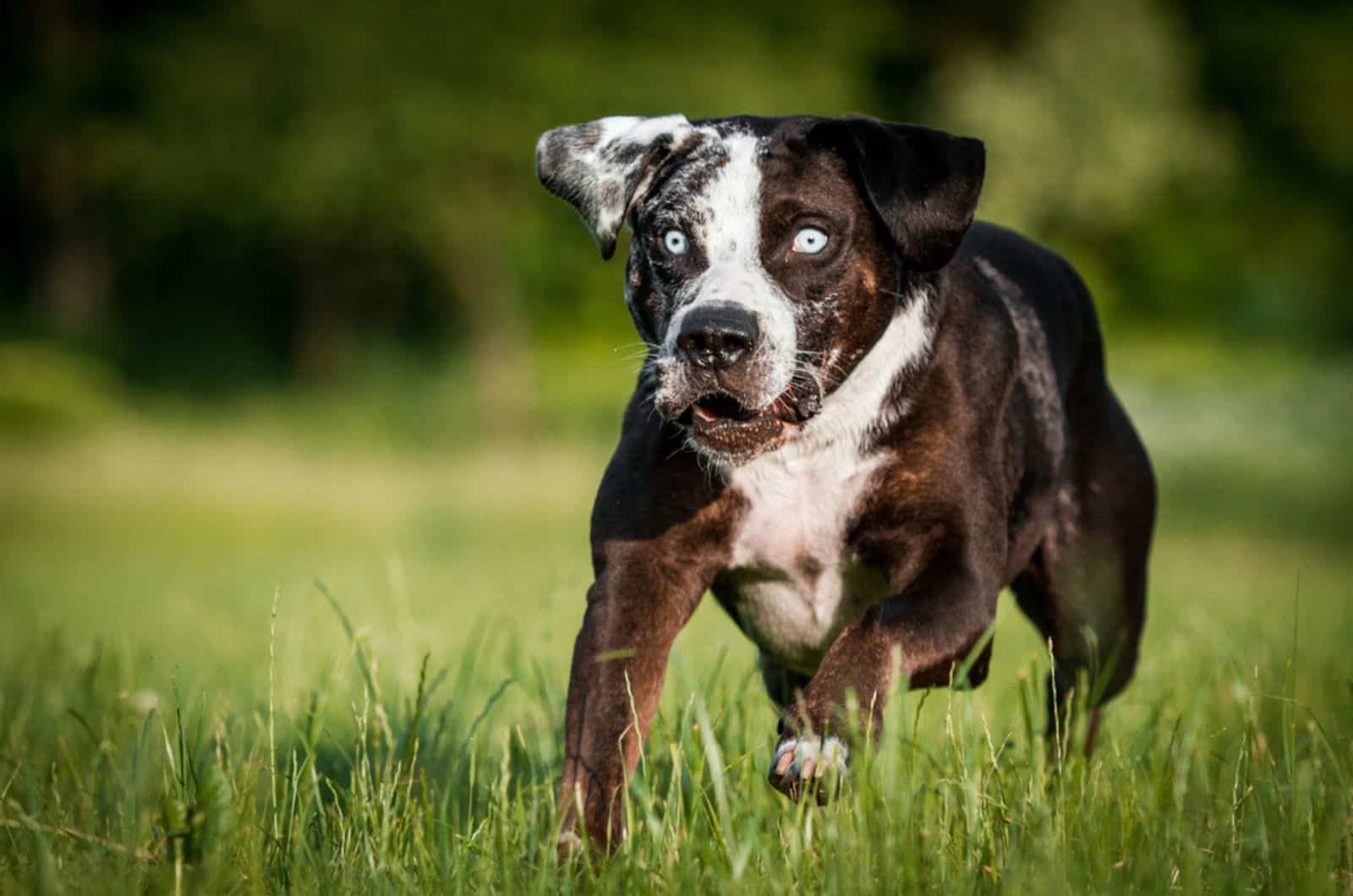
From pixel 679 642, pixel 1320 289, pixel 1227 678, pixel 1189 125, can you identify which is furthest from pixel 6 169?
pixel 1227 678

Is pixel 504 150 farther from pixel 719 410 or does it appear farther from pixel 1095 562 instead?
pixel 719 410

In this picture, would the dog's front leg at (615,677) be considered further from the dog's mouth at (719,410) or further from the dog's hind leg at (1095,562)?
the dog's hind leg at (1095,562)

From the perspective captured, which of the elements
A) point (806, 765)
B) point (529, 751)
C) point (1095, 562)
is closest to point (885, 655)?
point (806, 765)

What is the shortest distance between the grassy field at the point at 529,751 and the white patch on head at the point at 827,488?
39cm

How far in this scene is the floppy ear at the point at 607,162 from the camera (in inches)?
154

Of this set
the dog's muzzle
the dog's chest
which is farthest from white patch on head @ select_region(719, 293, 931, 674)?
the dog's muzzle

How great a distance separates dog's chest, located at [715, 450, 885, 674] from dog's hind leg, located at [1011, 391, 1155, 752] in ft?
3.67

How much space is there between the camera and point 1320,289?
27266 mm

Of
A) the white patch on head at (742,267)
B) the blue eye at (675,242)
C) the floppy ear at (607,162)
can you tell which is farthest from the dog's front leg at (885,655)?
the floppy ear at (607,162)

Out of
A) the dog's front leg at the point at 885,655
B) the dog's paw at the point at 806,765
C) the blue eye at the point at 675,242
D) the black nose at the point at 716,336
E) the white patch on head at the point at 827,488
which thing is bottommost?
the dog's paw at the point at 806,765

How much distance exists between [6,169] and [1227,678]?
31.5 meters

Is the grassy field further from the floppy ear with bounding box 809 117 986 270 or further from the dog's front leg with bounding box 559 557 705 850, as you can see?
the floppy ear with bounding box 809 117 986 270

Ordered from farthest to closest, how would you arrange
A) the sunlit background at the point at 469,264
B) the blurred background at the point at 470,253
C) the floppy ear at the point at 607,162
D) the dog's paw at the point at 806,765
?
the blurred background at the point at 470,253 → the sunlit background at the point at 469,264 → the floppy ear at the point at 607,162 → the dog's paw at the point at 806,765

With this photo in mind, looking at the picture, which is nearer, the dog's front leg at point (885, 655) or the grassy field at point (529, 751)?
the grassy field at point (529, 751)
